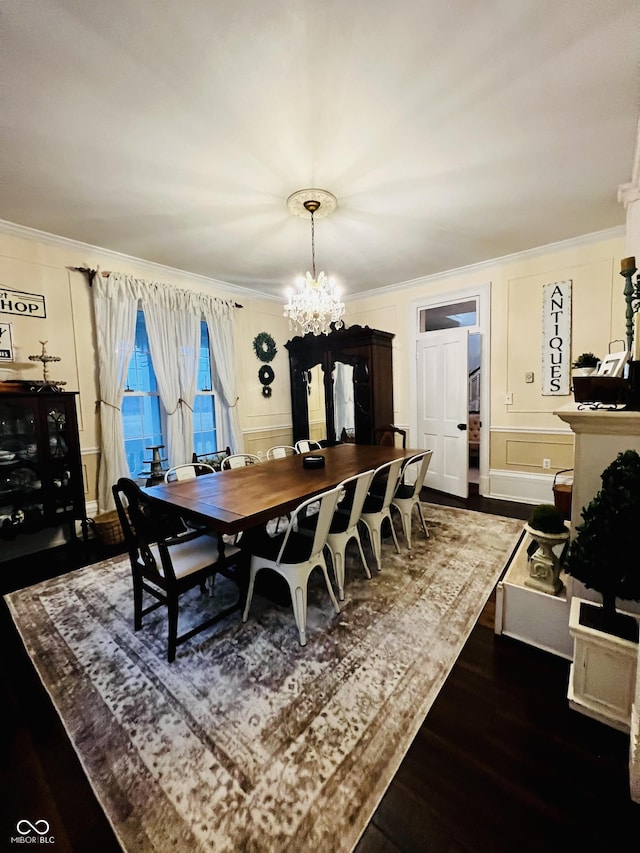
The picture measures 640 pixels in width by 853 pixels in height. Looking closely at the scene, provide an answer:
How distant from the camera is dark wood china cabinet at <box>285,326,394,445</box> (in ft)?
15.6

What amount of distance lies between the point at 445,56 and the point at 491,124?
1.88 feet

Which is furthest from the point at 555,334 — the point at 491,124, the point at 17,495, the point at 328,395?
the point at 17,495

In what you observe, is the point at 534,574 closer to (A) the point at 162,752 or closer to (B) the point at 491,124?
(A) the point at 162,752

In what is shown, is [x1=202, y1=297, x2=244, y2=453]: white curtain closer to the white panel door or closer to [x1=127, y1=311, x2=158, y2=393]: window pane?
[x1=127, y1=311, x2=158, y2=393]: window pane

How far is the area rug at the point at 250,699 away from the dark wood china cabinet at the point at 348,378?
2.55 metres

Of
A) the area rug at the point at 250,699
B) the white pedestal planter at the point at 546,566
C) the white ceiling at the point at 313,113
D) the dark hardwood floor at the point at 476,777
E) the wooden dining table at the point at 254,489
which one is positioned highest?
the white ceiling at the point at 313,113

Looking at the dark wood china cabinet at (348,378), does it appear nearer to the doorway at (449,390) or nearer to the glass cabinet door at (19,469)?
the doorway at (449,390)

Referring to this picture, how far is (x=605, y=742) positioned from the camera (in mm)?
1349

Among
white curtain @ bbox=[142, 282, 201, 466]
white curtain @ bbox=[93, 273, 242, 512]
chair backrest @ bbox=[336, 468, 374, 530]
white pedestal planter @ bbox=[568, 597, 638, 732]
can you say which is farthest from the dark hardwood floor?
white curtain @ bbox=[142, 282, 201, 466]

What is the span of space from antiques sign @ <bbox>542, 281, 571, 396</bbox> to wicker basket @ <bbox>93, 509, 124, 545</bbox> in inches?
186

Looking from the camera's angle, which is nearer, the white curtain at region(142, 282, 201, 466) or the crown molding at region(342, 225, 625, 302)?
the crown molding at region(342, 225, 625, 302)

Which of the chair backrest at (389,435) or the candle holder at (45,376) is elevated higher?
the candle holder at (45,376)

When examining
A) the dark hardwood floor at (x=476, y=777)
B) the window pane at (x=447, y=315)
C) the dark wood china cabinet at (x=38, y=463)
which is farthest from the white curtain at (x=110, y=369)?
the window pane at (x=447, y=315)

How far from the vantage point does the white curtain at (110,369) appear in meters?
3.48
